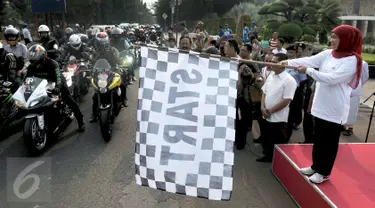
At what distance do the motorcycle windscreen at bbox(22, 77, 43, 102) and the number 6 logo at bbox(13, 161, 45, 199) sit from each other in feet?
3.38

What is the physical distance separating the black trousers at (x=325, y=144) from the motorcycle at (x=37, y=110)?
13.3ft

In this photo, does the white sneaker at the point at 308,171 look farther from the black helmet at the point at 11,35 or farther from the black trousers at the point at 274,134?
the black helmet at the point at 11,35

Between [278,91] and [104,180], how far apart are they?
111 inches

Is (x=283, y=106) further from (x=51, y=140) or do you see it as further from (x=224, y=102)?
(x=51, y=140)

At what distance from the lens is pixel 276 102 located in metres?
4.75

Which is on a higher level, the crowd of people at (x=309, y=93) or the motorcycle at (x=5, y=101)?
the crowd of people at (x=309, y=93)

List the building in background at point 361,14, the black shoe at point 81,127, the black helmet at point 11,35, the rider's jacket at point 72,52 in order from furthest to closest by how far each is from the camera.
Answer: the building in background at point 361,14 → the rider's jacket at point 72,52 → the black helmet at point 11,35 → the black shoe at point 81,127

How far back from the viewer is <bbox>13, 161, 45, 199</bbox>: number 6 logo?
13.4ft

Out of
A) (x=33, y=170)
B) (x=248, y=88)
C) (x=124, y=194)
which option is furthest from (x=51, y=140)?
(x=248, y=88)

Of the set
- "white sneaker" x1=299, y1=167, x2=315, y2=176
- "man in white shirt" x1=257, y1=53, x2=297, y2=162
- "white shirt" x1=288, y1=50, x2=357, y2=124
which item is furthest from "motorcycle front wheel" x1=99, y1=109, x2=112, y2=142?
"white shirt" x1=288, y1=50, x2=357, y2=124

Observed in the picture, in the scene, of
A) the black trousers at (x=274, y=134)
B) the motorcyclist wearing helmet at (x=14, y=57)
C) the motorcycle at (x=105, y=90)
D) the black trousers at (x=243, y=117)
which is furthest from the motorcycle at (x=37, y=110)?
the black trousers at (x=274, y=134)

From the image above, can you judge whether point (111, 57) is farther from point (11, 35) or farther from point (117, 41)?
point (117, 41)

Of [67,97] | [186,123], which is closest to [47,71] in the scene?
[67,97]

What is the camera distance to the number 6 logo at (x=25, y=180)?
13.4ft
